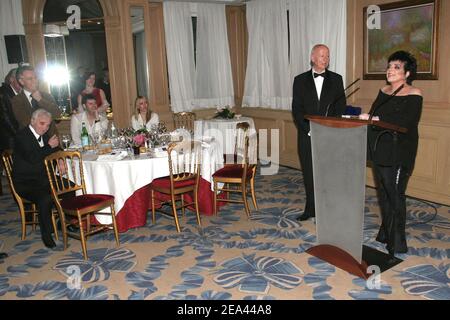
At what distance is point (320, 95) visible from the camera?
4.21 meters

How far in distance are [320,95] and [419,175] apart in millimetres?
1868

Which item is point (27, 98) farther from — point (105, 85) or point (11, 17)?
point (11, 17)

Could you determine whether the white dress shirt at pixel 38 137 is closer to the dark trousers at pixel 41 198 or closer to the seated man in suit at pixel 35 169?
the seated man in suit at pixel 35 169

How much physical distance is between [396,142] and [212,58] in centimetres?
499

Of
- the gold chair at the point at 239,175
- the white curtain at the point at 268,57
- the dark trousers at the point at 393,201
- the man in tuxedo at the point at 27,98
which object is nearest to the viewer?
the dark trousers at the point at 393,201

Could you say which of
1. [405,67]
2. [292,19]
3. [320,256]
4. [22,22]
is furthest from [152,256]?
[22,22]

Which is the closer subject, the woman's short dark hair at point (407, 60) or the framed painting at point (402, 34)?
the woman's short dark hair at point (407, 60)

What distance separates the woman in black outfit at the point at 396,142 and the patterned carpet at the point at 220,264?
0.36m

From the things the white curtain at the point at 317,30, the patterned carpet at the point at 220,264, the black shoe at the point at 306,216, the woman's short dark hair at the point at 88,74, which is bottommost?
the patterned carpet at the point at 220,264

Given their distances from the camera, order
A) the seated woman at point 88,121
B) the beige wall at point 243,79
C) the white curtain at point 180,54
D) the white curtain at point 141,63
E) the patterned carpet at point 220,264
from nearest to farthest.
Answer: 1. the patterned carpet at point 220,264
2. the beige wall at point 243,79
3. the seated woman at point 88,121
4. the white curtain at point 141,63
5. the white curtain at point 180,54

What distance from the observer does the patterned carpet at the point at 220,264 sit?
3.15m

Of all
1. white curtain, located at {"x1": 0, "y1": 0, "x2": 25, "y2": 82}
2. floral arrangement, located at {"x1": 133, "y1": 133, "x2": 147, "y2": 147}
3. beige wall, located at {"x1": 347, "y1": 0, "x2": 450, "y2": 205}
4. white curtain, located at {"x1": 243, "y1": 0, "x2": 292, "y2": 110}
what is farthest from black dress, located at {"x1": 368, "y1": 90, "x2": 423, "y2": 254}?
white curtain, located at {"x1": 0, "y1": 0, "x2": 25, "y2": 82}

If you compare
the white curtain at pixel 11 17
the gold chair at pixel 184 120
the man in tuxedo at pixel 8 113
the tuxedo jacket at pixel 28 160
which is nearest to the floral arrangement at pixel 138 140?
the tuxedo jacket at pixel 28 160

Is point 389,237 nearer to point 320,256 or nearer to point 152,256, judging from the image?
point 320,256
